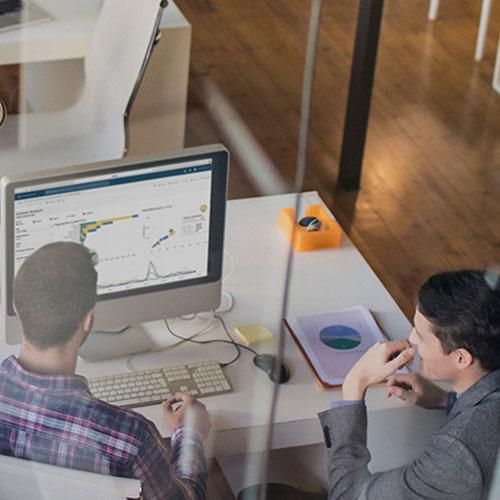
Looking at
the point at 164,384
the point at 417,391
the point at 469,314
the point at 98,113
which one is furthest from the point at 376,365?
the point at 98,113

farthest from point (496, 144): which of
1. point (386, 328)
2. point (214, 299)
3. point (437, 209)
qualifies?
point (214, 299)

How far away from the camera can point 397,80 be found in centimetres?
137

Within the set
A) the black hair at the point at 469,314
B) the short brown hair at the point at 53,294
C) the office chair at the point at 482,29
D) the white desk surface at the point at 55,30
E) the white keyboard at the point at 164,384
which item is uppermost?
the office chair at the point at 482,29

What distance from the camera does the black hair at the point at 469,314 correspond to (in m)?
1.14

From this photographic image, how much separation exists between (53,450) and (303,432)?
0.33m

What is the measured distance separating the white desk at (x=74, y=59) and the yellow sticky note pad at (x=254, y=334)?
0.26 metres

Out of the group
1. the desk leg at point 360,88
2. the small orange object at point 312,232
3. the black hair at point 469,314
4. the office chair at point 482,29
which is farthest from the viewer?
the small orange object at point 312,232

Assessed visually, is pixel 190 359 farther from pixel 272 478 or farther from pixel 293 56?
pixel 293 56

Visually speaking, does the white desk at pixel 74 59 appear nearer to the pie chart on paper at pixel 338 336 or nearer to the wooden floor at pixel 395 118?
the wooden floor at pixel 395 118

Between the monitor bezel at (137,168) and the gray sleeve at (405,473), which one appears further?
the monitor bezel at (137,168)

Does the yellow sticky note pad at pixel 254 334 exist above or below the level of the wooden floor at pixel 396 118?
below

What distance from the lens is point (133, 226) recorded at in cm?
143

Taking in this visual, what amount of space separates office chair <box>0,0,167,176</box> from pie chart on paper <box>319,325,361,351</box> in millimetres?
330

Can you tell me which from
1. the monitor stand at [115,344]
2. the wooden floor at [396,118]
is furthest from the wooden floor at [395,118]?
the monitor stand at [115,344]
